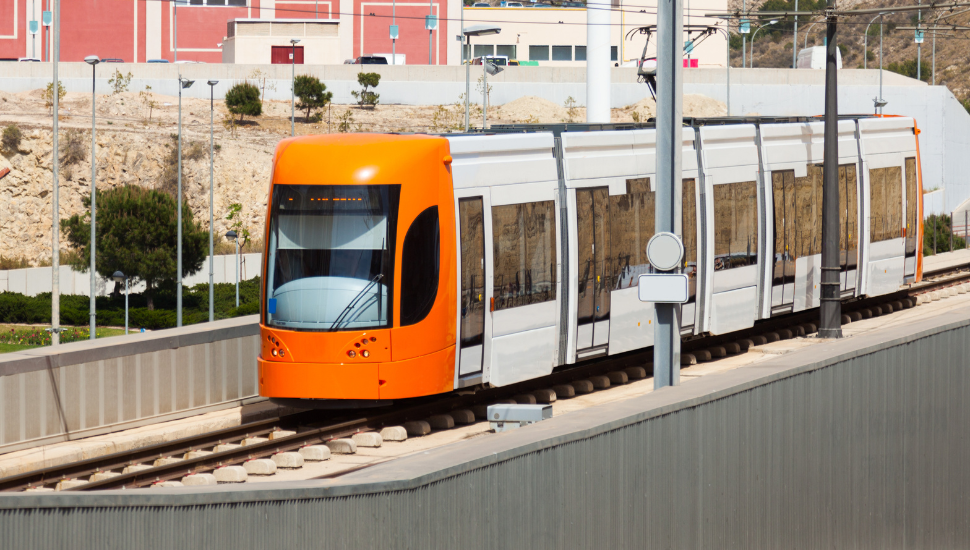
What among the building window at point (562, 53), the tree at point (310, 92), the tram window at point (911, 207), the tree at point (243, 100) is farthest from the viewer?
the building window at point (562, 53)

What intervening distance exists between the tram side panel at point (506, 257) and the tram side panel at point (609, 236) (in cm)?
42

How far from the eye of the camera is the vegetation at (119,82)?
8064 cm

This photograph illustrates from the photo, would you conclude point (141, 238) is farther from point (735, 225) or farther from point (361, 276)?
point (361, 276)

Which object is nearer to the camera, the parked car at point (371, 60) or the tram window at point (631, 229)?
the tram window at point (631, 229)

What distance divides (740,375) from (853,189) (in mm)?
13219

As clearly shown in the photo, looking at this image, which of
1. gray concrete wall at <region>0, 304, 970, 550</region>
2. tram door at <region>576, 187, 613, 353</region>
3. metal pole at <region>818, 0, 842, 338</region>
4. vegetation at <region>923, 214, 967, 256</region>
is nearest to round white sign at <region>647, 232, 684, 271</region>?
gray concrete wall at <region>0, 304, 970, 550</region>

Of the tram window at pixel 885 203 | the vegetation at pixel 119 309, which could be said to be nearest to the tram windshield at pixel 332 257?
the tram window at pixel 885 203

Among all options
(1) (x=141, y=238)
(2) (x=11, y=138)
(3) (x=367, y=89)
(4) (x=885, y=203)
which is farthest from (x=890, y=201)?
(3) (x=367, y=89)

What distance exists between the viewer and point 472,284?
13477 mm

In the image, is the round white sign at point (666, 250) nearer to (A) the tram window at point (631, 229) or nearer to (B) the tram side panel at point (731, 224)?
(A) the tram window at point (631, 229)

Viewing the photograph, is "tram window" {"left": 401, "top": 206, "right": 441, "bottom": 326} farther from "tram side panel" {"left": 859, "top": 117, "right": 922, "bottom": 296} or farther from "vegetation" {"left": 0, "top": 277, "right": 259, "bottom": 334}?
"vegetation" {"left": 0, "top": 277, "right": 259, "bottom": 334}

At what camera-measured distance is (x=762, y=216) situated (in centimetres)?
1928

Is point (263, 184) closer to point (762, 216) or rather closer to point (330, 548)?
point (762, 216)

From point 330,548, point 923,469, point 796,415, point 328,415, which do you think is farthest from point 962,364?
point 330,548
